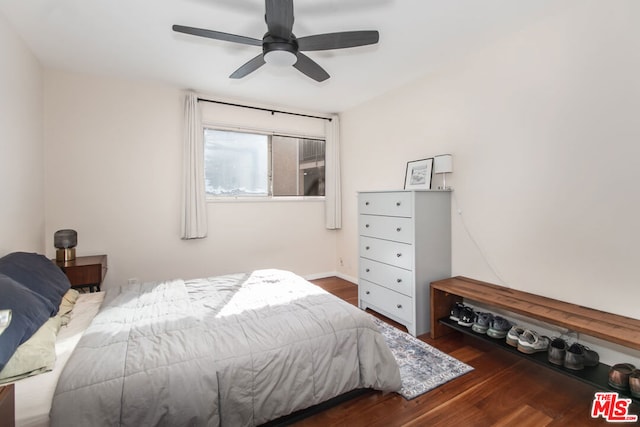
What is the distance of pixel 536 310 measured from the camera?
197 centimetres

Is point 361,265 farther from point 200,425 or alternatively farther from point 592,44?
point 592,44

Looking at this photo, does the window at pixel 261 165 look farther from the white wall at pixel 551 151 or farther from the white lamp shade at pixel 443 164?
the white lamp shade at pixel 443 164

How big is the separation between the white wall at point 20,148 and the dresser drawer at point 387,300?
3.11m

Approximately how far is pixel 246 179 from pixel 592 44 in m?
3.68

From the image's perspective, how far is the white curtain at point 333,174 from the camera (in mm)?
4547

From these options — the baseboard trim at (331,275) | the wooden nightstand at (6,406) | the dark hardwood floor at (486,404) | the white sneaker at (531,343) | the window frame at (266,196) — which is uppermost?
the window frame at (266,196)

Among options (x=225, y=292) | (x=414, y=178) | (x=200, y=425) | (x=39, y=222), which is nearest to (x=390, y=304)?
(x=414, y=178)

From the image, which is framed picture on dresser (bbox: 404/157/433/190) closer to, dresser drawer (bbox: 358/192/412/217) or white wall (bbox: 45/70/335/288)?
dresser drawer (bbox: 358/192/412/217)

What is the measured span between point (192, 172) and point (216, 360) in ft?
8.93

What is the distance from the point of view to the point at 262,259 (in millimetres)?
4156

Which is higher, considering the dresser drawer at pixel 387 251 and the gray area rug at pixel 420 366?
the dresser drawer at pixel 387 251

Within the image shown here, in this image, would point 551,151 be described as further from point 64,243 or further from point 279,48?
point 64,243

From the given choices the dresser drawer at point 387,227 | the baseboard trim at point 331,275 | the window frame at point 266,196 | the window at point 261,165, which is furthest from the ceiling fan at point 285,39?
the baseboard trim at point 331,275

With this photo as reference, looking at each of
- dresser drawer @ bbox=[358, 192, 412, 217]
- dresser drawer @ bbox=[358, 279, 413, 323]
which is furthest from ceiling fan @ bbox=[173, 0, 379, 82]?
dresser drawer @ bbox=[358, 279, 413, 323]
